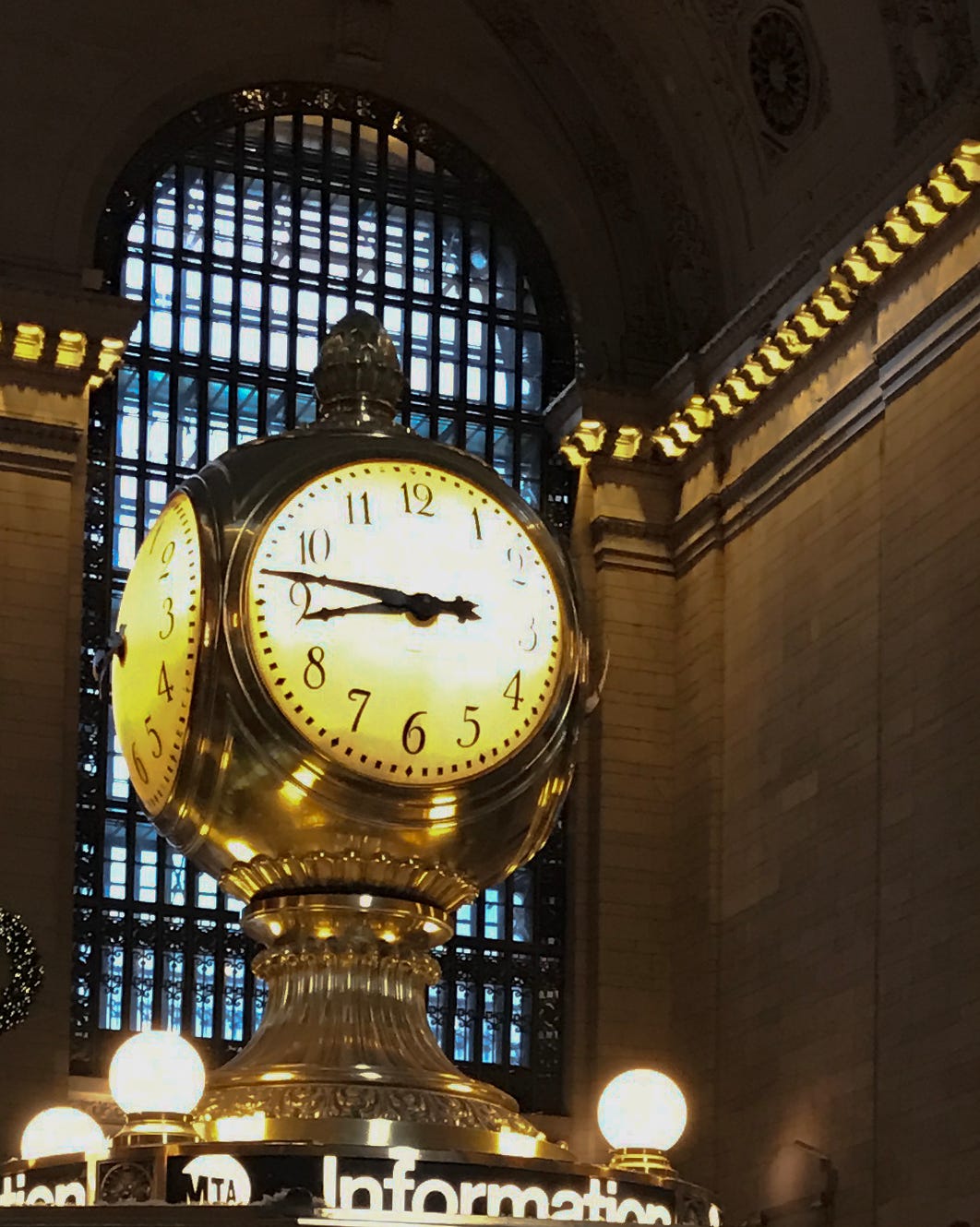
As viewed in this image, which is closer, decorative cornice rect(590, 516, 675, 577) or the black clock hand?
the black clock hand

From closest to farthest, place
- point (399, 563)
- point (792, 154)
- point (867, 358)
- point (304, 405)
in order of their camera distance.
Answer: point (399, 563) < point (867, 358) < point (792, 154) < point (304, 405)

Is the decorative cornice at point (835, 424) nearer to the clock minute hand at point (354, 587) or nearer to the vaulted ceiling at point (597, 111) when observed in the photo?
the vaulted ceiling at point (597, 111)

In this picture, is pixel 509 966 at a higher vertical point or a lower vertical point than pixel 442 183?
lower

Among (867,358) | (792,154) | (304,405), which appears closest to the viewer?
(867,358)

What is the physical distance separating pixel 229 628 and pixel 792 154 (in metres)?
18.1

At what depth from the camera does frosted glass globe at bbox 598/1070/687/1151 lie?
2.57 metres

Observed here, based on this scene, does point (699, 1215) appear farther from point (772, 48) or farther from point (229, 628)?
point (772, 48)

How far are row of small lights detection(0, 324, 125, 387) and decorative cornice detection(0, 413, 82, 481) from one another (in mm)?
426

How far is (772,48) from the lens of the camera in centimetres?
2031

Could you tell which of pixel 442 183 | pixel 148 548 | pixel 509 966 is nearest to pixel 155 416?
pixel 442 183

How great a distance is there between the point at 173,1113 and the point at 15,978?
0.52m

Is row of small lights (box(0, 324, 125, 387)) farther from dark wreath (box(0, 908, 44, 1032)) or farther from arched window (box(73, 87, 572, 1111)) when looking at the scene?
dark wreath (box(0, 908, 44, 1032))

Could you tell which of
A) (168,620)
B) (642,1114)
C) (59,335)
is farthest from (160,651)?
(59,335)

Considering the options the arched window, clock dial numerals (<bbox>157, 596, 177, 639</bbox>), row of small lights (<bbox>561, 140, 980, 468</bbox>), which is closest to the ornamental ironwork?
row of small lights (<bbox>561, 140, 980, 468</bbox>)
